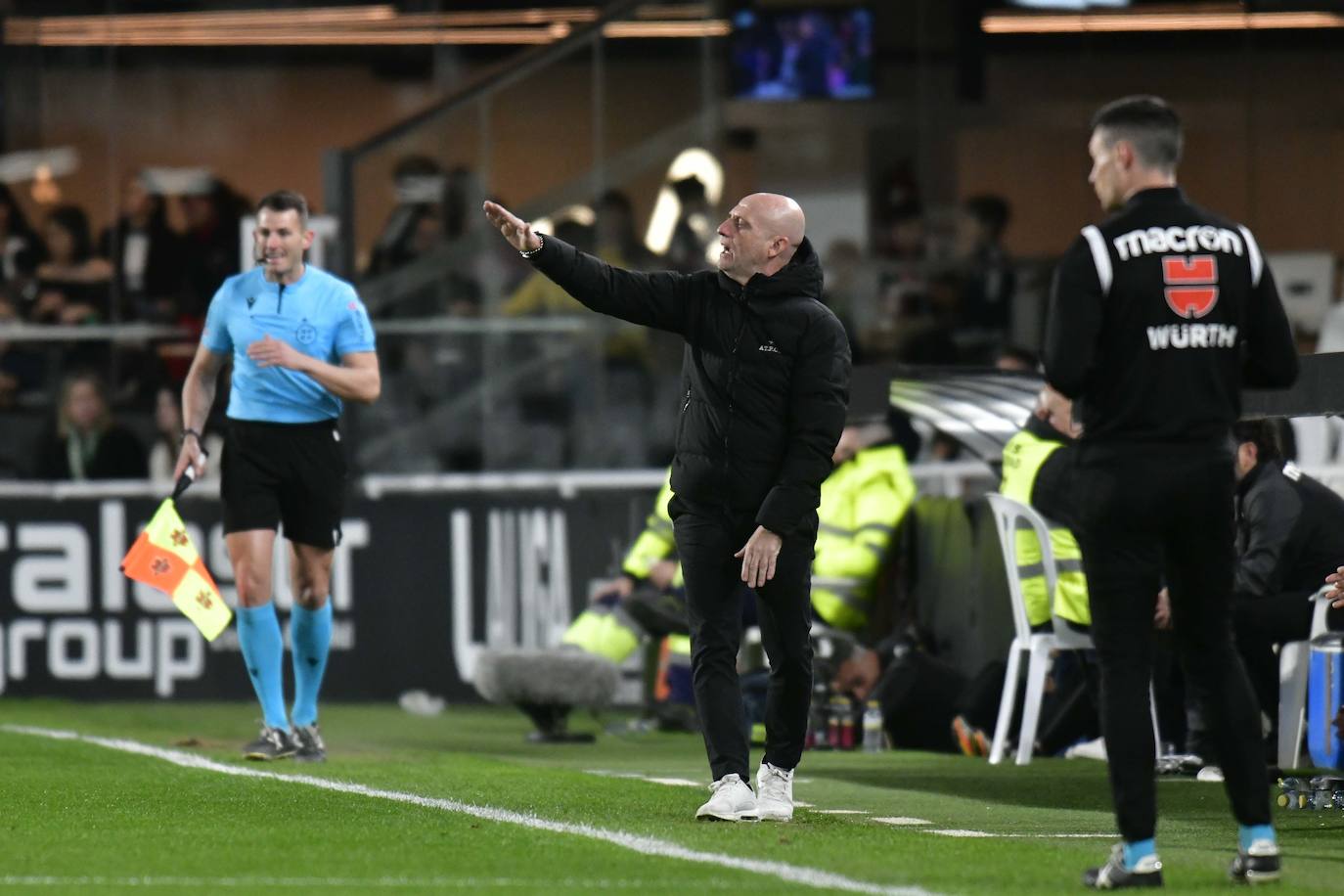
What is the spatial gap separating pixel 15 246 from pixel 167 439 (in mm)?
2340

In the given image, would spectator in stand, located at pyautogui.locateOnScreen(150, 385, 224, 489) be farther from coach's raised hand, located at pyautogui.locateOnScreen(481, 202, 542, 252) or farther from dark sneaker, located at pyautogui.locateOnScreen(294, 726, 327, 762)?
coach's raised hand, located at pyautogui.locateOnScreen(481, 202, 542, 252)

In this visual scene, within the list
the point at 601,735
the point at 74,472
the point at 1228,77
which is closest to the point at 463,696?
the point at 601,735

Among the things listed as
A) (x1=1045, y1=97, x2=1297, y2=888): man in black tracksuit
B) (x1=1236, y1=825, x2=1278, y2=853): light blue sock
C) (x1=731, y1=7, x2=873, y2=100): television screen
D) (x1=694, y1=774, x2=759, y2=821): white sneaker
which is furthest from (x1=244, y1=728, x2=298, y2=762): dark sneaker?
(x1=731, y1=7, x2=873, y2=100): television screen

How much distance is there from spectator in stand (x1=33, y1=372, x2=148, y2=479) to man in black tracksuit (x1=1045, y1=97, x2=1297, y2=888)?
33.7ft

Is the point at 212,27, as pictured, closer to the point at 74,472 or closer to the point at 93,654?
the point at 74,472

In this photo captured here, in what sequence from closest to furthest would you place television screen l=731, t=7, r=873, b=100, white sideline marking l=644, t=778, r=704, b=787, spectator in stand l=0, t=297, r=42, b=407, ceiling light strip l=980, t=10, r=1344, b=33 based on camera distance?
white sideline marking l=644, t=778, r=704, b=787 → spectator in stand l=0, t=297, r=42, b=407 → television screen l=731, t=7, r=873, b=100 → ceiling light strip l=980, t=10, r=1344, b=33

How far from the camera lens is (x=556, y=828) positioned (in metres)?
7.23

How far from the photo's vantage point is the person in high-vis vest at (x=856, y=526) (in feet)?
40.8

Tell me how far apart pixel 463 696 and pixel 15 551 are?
2.71 metres

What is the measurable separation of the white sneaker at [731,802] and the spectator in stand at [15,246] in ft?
34.8

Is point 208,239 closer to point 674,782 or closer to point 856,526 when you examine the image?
point 856,526

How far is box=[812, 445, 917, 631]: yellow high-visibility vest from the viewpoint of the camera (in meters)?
12.4

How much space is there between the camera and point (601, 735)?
12.5 meters

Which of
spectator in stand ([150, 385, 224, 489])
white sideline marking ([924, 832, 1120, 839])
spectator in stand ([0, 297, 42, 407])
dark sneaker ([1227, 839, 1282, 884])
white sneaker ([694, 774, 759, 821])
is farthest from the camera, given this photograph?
spectator in stand ([0, 297, 42, 407])
